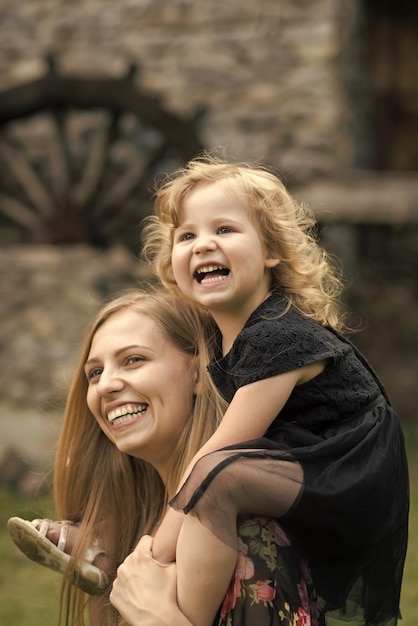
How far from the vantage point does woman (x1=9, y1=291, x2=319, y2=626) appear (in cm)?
172

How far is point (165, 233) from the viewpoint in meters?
2.12

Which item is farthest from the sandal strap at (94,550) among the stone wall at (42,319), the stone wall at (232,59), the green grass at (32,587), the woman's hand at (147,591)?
the stone wall at (232,59)

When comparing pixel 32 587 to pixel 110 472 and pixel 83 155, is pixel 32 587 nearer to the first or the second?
pixel 110 472

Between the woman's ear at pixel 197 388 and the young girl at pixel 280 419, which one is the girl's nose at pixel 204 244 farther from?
the woman's ear at pixel 197 388

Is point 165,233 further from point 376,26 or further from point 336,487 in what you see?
point 376,26

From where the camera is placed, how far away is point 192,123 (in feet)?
20.4

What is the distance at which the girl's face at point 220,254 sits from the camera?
1.89m

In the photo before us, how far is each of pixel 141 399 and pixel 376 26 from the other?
6347 millimetres

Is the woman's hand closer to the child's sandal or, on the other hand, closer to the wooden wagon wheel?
the child's sandal

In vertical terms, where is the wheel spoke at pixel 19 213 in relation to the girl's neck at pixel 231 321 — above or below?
below

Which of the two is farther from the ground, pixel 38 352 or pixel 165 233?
pixel 165 233

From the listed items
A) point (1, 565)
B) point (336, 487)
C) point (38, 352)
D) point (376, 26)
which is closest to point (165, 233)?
point (336, 487)

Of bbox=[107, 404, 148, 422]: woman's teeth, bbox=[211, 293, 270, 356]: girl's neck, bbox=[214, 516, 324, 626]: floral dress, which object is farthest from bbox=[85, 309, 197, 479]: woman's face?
bbox=[214, 516, 324, 626]: floral dress

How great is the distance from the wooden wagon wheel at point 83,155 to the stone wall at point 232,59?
317 millimetres
